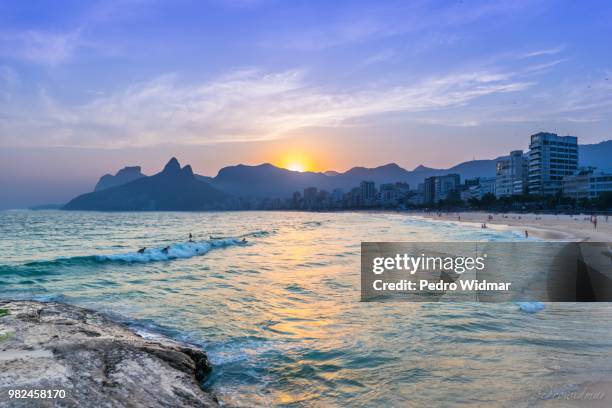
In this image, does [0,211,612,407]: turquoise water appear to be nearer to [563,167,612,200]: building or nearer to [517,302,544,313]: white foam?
[517,302,544,313]: white foam

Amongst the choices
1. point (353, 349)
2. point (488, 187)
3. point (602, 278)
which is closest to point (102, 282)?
point (353, 349)

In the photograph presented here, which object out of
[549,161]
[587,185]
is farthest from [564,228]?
[549,161]

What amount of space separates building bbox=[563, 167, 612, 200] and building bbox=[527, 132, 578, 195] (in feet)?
24.0

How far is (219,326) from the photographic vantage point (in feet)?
34.6

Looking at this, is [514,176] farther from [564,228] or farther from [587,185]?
[564,228]

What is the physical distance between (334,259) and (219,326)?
48.3ft

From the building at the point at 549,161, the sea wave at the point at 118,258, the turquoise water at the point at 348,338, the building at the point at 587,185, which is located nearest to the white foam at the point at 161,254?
the sea wave at the point at 118,258

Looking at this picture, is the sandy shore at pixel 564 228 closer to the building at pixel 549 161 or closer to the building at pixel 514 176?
the building at pixel 549 161

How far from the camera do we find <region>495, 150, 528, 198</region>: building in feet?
521

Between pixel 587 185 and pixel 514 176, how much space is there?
136 ft

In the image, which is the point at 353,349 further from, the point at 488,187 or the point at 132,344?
the point at 488,187

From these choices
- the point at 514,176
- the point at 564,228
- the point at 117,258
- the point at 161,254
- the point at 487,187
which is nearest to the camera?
the point at 117,258

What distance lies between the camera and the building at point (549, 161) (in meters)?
142

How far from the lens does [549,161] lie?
144 m
